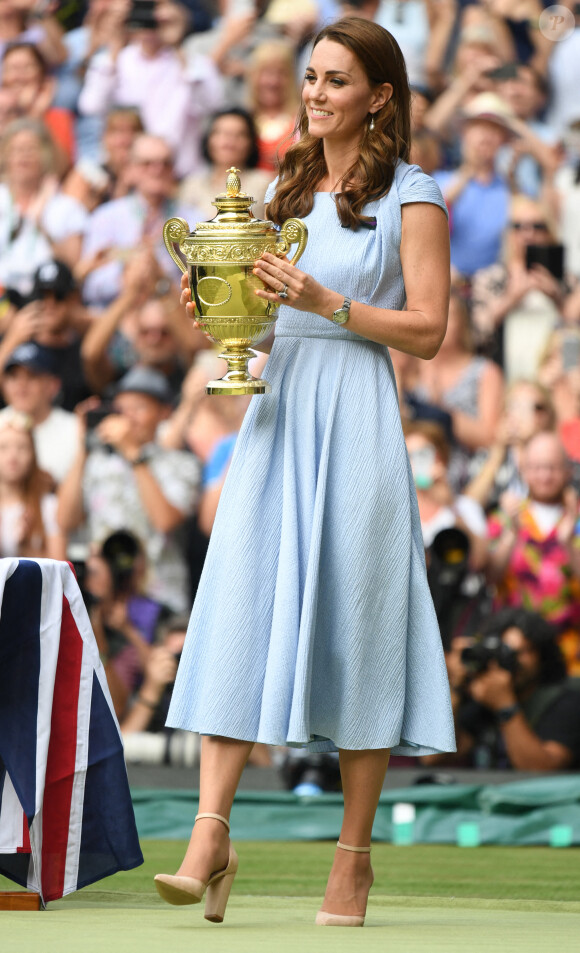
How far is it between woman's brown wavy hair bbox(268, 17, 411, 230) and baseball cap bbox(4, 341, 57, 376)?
4.31 metres

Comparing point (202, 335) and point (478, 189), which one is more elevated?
point (478, 189)

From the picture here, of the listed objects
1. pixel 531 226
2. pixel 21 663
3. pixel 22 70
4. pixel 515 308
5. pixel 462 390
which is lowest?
pixel 21 663

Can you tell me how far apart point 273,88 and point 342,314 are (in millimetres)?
5025

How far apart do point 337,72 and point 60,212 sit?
4851 millimetres

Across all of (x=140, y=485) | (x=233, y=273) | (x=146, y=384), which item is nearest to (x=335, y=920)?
(x=233, y=273)

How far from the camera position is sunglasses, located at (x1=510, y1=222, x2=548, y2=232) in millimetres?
7391

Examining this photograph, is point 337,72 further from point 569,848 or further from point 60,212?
point 60,212

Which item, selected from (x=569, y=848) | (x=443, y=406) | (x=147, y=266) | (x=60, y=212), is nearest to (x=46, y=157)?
(x=60, y=212)

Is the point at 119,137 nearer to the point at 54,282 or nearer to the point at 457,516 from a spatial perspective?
the point at 54,282

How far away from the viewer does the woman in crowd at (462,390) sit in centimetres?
705

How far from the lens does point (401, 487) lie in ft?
10.3

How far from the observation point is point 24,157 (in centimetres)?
788

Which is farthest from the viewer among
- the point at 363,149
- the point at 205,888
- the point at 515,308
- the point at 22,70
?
the point at 22,70

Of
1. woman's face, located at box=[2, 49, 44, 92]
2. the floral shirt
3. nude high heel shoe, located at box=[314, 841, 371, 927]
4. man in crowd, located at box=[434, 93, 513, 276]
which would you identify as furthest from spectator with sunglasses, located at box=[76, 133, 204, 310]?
nude high heel shoe, located at box=[314, 841, 371, 927]
